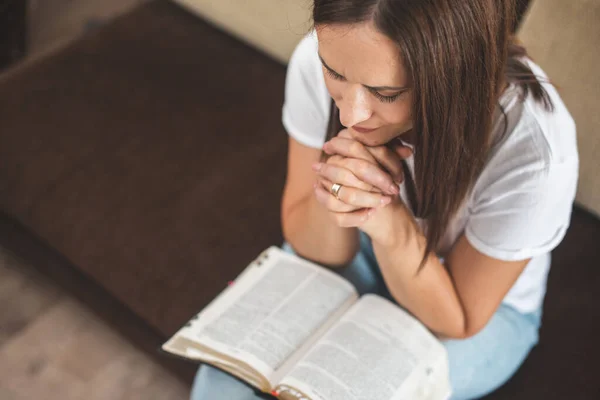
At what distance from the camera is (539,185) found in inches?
32.8

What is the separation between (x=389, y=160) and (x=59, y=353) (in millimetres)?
981

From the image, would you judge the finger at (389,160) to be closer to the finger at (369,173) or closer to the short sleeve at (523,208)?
the finger at (369,173)

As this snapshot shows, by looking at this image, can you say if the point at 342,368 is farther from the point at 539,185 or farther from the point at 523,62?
the point at 523,62

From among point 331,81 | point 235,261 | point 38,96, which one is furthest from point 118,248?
point 331,81

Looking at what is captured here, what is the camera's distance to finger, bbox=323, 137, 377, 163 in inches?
33.1

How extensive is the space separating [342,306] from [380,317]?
0.23ft

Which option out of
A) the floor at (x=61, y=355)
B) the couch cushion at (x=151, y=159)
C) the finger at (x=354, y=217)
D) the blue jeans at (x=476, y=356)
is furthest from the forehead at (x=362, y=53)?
the floor at (x=61, y=355)

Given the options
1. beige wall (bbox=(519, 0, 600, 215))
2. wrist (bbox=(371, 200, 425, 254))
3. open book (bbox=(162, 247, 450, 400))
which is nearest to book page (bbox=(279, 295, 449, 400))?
open book (bbox=(162, 247, 450, 400))

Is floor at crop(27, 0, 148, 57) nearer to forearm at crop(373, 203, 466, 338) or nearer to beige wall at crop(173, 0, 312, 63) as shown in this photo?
beige wall at crop(173, 0, 312, 63)

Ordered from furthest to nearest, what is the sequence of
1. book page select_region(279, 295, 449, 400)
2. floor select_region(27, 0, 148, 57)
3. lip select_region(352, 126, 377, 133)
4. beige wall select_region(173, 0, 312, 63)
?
floor select_region(27, 0, 148, 57) < beige wall select_region(173, 0, 312, 63) < book page select_region(279, 295, 449, 400) < lip select_region(352, 126, 377, 133)

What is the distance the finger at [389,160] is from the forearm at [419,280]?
62 mm

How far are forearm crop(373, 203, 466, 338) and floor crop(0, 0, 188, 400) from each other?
67cm

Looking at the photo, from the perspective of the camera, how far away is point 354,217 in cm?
87

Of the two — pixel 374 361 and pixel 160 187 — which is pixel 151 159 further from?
pixel 374 361
